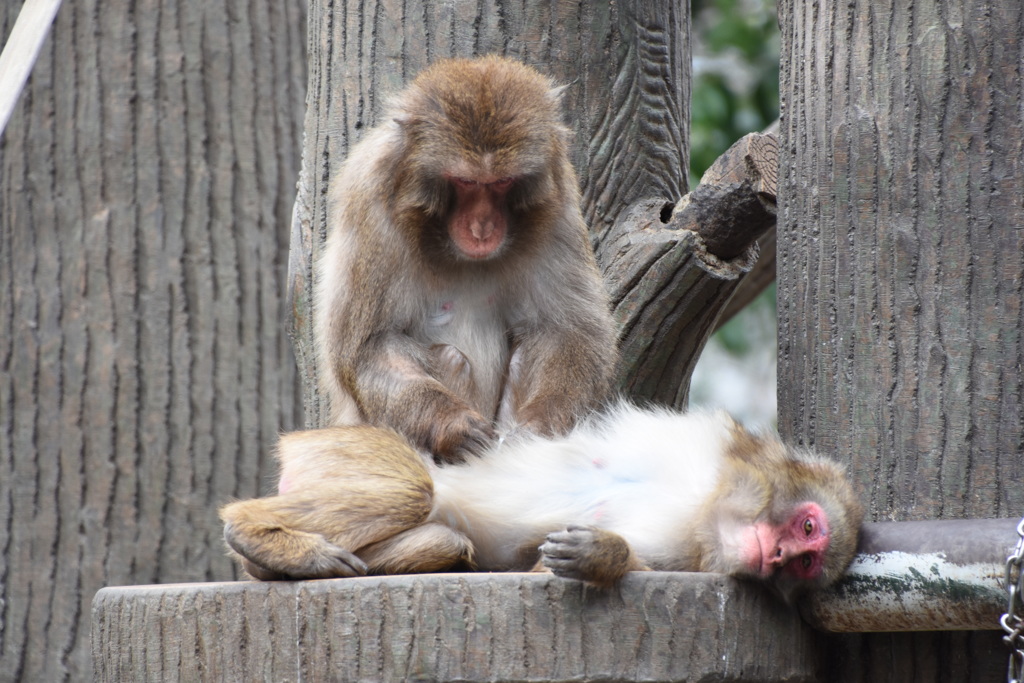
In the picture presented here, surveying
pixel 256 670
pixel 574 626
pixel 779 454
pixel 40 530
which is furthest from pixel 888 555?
pixel 40 530

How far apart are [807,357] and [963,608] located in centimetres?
88

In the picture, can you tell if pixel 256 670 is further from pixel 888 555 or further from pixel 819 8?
pixel 819 8

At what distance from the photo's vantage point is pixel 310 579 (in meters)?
2.68

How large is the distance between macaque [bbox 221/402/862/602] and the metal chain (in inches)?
16.4

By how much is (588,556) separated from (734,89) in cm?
847

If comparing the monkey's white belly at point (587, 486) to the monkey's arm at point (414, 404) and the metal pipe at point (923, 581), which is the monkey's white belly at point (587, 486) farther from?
the metal pipe at point (923, 581)

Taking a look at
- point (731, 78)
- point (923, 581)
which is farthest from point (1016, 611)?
point (731, 78)

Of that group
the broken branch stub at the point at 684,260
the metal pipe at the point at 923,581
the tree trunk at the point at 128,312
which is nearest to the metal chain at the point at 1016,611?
the metal pipe at the point at 923,581

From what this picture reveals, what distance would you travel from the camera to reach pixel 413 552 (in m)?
2.86

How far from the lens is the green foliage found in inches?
341

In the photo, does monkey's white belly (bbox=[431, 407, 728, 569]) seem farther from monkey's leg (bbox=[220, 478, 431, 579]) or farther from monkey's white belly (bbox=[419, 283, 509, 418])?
monkey's white belly (bbox=[419, 283, 509, 418])

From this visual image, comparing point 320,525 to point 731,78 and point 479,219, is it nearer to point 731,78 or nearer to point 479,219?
point 479,219

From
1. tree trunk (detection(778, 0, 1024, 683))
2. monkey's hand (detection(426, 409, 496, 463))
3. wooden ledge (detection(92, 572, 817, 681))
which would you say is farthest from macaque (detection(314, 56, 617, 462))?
wooden ledge (detection(92, 572, 817, 681))

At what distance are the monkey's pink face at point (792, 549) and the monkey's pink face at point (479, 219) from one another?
1.07 m
